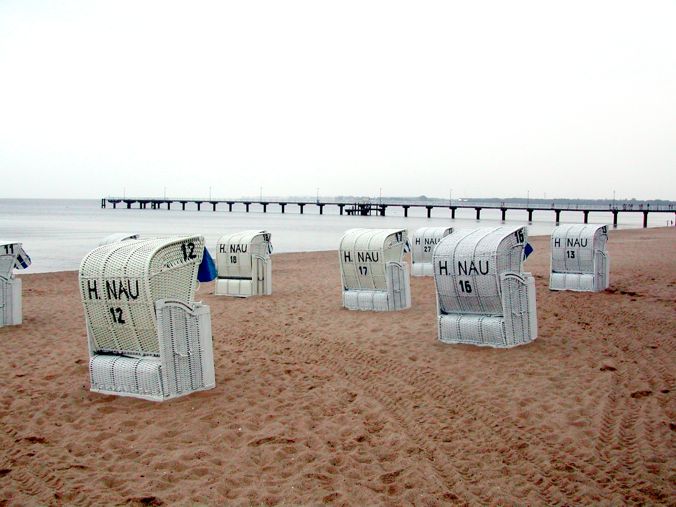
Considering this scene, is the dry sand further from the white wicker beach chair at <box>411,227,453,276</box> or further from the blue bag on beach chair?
the white wicker beach chair at <box>411,227,453,276</box>

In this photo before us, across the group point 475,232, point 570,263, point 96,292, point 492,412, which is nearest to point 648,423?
point 492,412

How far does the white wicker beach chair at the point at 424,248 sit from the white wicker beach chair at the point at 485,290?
861 centimetres

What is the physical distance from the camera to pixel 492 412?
19.9 feet

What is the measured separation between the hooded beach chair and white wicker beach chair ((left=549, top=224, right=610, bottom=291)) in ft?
33.4

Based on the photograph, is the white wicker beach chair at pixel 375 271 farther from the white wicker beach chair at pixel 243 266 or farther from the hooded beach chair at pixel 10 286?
the hooded beach chair at pixel 10 286

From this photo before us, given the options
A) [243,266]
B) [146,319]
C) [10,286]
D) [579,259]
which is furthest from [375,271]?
[146,319]

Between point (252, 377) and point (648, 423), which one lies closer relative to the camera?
point (648, 423)

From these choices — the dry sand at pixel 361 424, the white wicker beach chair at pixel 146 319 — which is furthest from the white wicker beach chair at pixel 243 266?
the white wicker beach chair at pixel 146 319

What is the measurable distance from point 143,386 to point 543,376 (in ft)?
13.8

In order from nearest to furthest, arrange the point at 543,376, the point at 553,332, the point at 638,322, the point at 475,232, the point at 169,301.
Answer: the point at 169,301 → the point at 543,376 → the point at 475,232 → the point at 553,332 → the point at 638,322

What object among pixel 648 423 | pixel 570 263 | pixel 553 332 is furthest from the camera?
pixel 570 263

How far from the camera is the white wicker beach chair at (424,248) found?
Answer: 17.4 m

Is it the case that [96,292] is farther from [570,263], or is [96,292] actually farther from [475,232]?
[570,263]

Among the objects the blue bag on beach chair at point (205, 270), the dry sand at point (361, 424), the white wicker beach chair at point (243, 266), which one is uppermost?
the blue bag on beach chair at point (205, 270)
